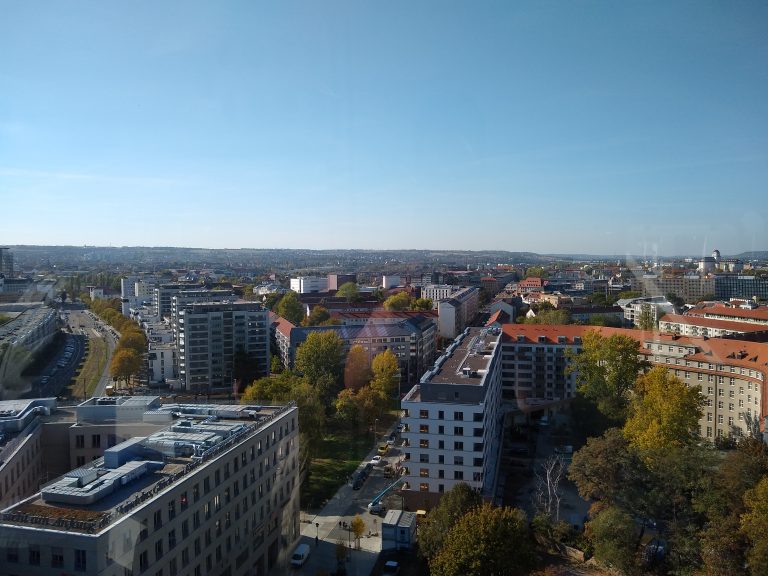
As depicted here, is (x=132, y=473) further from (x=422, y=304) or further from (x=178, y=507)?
(x=422, y=304)

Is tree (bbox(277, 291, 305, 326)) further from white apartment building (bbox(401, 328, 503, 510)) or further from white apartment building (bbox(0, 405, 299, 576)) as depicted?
white apartment building (bbox(0, 405, 299, 576))

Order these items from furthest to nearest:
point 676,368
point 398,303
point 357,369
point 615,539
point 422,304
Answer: point 422,304 < point 398,303 < point 357,369 < point 676,368 < point 615,539

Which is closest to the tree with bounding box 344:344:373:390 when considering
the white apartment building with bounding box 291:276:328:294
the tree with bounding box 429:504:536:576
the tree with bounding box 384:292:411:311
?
the tree with bounding box 429:504:536:576

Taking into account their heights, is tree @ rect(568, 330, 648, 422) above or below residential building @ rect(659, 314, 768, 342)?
below

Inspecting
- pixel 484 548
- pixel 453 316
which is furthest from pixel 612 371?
pixel 453 316

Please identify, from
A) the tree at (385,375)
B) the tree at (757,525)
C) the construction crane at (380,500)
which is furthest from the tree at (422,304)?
the tree at (757,525)

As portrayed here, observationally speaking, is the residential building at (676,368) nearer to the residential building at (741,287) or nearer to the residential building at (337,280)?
the residential building at (741,287)
